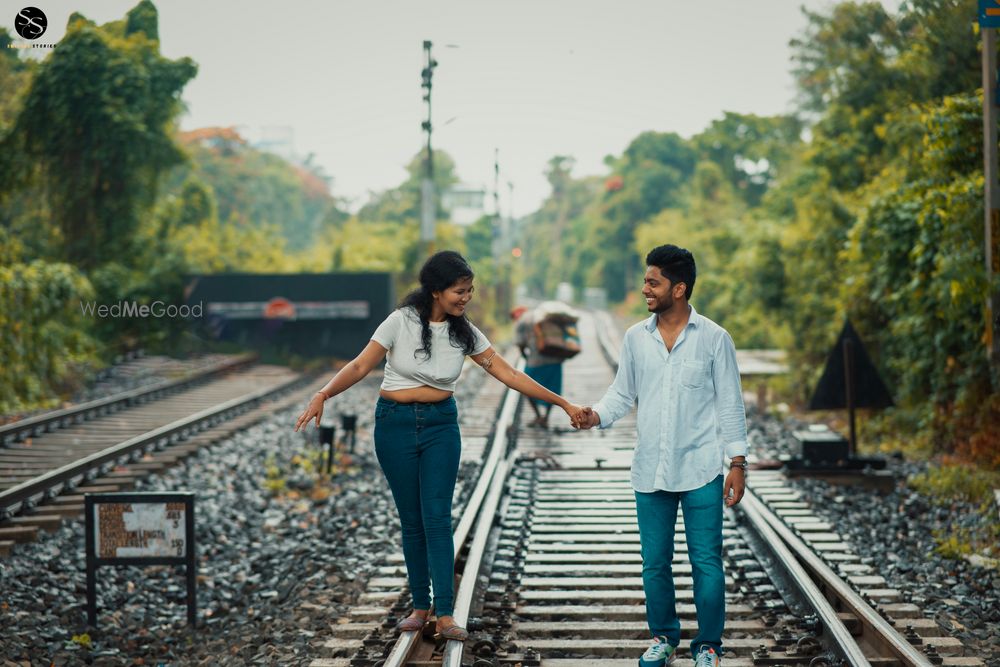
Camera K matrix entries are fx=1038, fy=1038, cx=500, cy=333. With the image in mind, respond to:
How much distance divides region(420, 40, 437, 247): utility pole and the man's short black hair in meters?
19.0

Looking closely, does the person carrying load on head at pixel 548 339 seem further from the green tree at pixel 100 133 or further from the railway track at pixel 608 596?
the green tree at pixel 100 133

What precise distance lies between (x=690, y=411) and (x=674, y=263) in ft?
1.94

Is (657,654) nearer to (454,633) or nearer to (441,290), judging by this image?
(454,633)

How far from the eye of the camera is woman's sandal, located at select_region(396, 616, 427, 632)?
4.84 m

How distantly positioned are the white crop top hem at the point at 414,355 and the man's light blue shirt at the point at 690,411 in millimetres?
895

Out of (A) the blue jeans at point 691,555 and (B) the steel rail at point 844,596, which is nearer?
(A) the blue jeans at point 691,555

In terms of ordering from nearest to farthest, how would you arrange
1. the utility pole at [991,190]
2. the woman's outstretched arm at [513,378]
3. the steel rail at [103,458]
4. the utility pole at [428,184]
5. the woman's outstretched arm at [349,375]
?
the woman's outstretched arm at [349,375], the woman's outstretched arm at [513,378], the steel rail at [103,458], the utility pole at [991,190], the utility pole at [428,184]

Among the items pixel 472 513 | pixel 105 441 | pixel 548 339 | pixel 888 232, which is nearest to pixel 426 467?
pixel 472 513

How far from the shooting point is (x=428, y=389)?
4555 mm

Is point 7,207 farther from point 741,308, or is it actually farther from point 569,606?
point 569,606

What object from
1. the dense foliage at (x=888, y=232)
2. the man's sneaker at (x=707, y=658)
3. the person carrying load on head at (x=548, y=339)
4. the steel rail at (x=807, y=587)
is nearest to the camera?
the man's sneaker at (x=707, y=658)

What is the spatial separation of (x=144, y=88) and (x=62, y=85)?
2.18 meters

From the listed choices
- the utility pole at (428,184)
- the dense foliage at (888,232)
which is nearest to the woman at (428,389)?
the dense foliage at (888,232)

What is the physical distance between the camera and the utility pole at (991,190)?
30.0 feet
